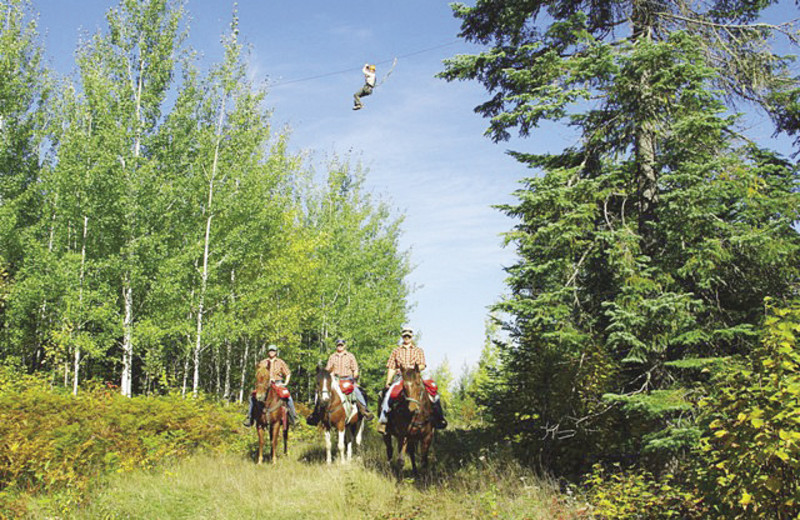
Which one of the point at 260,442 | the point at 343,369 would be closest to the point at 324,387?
the point at 343,369

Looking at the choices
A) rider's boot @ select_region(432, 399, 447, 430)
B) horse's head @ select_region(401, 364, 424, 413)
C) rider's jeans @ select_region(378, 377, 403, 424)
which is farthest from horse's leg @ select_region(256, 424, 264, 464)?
horse's head @ select_region(401, 364, 424, 413)

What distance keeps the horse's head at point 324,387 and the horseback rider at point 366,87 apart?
6457 millimetres

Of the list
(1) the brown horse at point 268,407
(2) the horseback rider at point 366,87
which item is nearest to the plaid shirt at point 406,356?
(1) the brown horse at point 268,407

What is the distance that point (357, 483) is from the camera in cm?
964

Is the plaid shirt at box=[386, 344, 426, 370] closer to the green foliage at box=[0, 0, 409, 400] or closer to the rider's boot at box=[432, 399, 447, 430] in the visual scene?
the rider's boot at box=[432, 399, 447, 430]

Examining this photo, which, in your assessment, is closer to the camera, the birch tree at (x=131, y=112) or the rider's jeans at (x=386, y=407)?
the rider's jeans at (x=386, y=407)

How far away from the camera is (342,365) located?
13023 millimetres

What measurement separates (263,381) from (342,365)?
1.96 metres

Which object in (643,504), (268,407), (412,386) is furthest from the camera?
(268,407)

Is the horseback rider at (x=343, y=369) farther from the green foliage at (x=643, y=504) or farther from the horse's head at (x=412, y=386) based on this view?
the green foliage at (x=643, y=504)

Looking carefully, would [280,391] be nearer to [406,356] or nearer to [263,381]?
[263,381]

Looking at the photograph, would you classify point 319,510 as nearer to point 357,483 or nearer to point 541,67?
point 357,483

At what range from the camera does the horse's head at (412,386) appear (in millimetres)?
10383

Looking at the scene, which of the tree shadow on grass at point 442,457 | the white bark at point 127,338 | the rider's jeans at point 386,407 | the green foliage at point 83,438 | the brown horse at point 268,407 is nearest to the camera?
the green foliage at point 83,438
